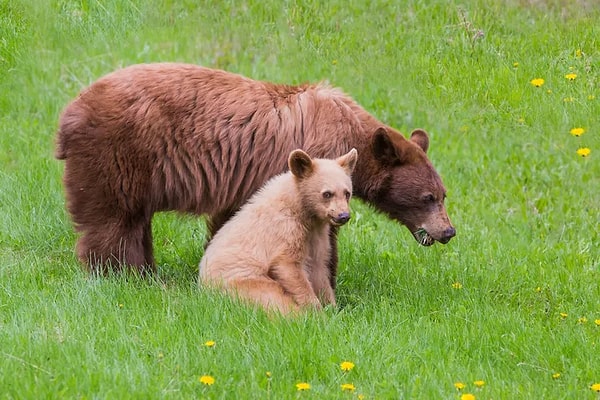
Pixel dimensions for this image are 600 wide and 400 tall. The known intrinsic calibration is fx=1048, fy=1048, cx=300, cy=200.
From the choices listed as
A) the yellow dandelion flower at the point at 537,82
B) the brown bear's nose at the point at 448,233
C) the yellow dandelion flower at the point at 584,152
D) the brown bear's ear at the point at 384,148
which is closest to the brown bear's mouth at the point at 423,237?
the brown bear's nose at the point at 448,233

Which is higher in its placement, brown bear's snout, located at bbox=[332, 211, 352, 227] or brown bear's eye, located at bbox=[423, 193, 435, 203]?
brown bear's snout, located at bbox=[332, 211, 352, 227]

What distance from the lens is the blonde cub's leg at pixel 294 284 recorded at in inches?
260

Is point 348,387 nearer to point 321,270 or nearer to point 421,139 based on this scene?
point 321,270

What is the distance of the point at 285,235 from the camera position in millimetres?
6758

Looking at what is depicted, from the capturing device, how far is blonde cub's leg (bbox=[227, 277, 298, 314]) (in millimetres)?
6379

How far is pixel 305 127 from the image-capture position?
24.1ft

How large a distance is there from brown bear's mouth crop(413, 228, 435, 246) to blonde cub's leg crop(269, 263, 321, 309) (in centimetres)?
127

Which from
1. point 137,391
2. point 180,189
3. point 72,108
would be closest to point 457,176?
point 180,189

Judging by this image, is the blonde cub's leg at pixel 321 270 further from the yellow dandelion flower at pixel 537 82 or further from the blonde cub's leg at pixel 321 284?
the yellow dandelion flower at pixel 537 82

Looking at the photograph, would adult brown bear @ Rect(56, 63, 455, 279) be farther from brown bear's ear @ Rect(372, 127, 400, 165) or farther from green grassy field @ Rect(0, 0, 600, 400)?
green grassy field @ Rect(0, 0, 600, 400)

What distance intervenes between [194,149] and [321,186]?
110cm

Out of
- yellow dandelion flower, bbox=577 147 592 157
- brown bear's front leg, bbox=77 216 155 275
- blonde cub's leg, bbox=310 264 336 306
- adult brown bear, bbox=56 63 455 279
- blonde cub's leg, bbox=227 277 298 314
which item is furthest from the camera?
yellow dandelion flower, bbox=577 147 592 157

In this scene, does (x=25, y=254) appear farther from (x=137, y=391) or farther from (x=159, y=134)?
(x=137, y=391)

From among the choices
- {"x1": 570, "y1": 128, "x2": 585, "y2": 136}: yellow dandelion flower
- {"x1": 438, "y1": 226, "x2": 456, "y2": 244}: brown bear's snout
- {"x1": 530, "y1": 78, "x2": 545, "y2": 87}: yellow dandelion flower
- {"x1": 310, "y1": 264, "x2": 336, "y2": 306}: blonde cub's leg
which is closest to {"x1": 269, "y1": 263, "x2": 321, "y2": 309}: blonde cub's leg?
{"x1": 310, "y1": 264, "x2": 336, "y2": 306}: blonde cub's leg
